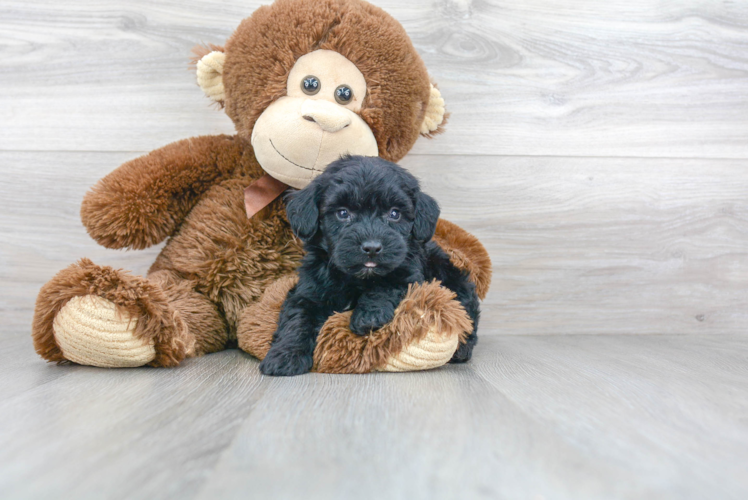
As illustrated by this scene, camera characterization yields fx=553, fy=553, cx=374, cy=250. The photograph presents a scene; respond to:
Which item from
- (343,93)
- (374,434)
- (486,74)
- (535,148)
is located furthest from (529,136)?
(374,434)

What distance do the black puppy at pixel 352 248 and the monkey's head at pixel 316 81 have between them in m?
0.12

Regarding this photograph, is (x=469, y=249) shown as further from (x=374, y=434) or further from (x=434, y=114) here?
(x=374, y=434)

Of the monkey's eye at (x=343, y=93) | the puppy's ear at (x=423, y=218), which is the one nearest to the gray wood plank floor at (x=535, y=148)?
the puppy's ear at (x=423, y=218)

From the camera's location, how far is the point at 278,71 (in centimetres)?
135

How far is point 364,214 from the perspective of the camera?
1.18 m

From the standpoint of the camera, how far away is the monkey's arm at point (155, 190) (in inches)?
53.4

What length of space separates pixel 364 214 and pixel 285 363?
354 millimetres

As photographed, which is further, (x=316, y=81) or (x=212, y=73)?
(x=212, y=73)

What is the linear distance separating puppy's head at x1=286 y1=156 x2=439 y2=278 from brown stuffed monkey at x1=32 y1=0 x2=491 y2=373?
0.12m

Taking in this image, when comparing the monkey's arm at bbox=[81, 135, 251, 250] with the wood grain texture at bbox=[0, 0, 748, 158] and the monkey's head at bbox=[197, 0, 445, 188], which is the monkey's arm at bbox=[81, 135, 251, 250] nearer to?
the monkey's head at bbox=[197, 0, 445, 188]

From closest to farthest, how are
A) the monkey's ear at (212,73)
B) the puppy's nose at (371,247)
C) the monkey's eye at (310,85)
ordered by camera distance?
1. the puppy's nose at (371,247)
2. the monkey's eye at (310,85)
3. the monkey's ear at (212,73)

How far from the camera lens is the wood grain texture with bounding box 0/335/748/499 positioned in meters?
0.65

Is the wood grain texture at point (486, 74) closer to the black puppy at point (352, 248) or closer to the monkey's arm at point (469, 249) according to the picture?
the monkey's arm at point (469, 249)

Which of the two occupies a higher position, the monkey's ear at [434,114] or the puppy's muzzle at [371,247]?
the monkey's ear at [434,114]
